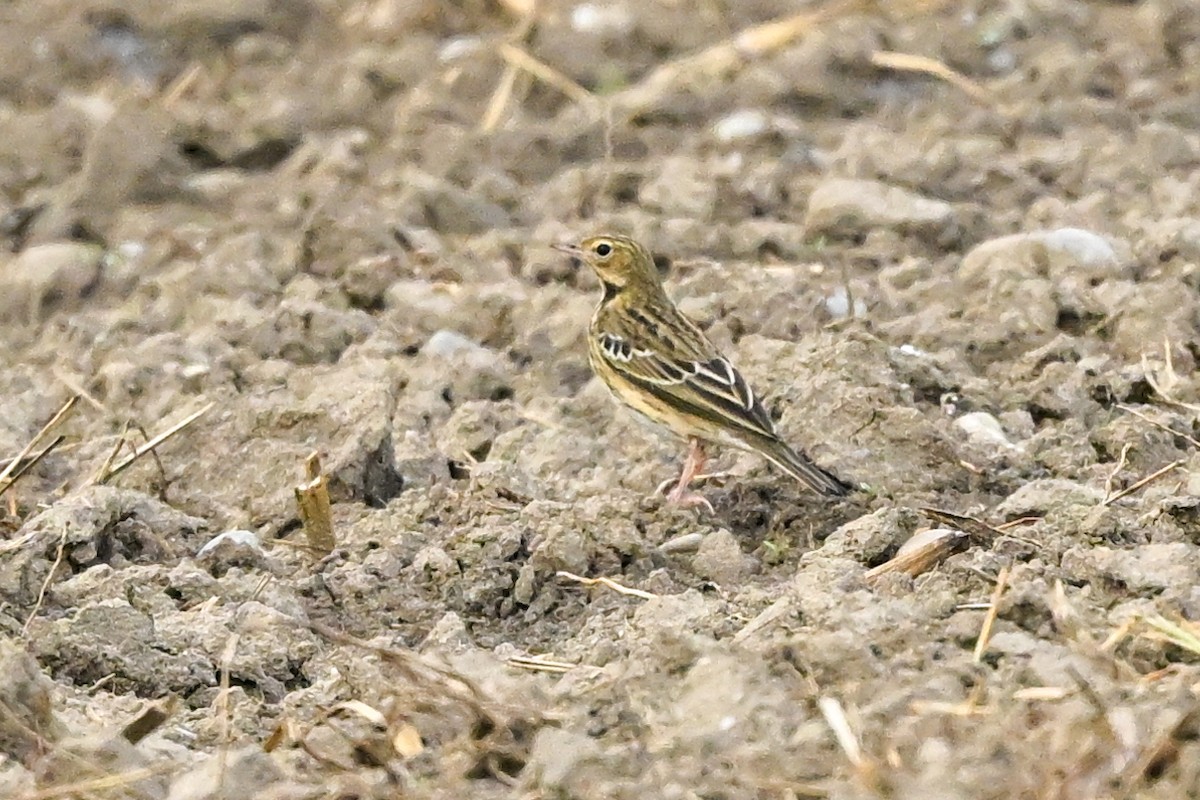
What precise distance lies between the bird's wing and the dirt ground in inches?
10.0

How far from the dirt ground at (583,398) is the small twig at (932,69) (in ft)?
0.16

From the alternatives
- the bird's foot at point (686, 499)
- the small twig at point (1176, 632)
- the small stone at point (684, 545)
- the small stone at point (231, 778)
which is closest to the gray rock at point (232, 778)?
the small stone at point (231, 778)

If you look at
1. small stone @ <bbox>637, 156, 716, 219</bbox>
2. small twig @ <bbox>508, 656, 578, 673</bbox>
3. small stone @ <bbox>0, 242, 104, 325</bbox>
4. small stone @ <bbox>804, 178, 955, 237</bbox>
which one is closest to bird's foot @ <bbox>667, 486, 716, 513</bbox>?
small twig @ <bbox>508, 656, 578, 673</bbox>

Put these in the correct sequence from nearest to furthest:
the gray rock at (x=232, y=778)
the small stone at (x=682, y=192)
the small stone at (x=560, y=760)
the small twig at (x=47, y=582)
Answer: the small stone at (x=560, y=760) < the gray rock at (x=232, y=778) < the small twig at (x=47, y=582) < the small stone at (x=682, y=192)

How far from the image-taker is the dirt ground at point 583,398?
4.36 m

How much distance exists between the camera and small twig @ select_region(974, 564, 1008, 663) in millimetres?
4508

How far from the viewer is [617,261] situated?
26.5ft

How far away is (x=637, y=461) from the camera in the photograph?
24.7 ft

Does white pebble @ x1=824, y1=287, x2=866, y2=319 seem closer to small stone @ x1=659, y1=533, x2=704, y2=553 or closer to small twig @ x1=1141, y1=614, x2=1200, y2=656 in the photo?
small stone @ x1=659, y1=533, x2=704, y2=553

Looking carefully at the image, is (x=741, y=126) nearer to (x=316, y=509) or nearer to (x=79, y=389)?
(x=79, y=389)

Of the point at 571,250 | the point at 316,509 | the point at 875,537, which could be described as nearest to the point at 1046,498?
the point at 875,537

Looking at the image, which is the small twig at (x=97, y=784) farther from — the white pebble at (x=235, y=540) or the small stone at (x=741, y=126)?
the small stone at (x=741, y=126)

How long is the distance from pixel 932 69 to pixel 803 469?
5913 mm

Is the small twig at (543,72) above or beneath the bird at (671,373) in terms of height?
beneath
